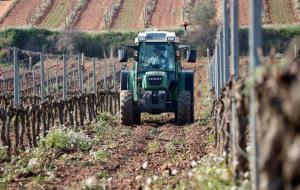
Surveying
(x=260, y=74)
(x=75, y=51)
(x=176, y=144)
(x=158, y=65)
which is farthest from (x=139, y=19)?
(x=260, y=74)

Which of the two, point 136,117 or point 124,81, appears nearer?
point 136,117

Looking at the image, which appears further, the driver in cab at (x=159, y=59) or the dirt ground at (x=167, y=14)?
the dirt ground at (x=167, y=14)

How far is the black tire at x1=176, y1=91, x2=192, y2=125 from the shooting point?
19.5 m

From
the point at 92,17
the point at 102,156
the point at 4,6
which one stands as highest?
the point at 4,6

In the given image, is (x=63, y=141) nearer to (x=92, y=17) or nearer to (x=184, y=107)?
(x=184, y=107)

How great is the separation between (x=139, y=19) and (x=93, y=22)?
3625 millimetres

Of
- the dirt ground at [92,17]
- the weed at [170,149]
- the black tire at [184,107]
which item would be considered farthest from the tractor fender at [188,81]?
the dirt ground at [92,17]

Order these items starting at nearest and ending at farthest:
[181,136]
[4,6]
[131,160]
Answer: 1. [131,160]
2. [181,136]
3. [4,6]

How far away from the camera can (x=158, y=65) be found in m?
20.2

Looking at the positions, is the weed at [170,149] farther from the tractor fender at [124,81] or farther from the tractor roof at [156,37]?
the tractor fender at [124,81]

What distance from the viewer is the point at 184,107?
1944 centimetres

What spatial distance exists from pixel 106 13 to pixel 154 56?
42615 millimetres

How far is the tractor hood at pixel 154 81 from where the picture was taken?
19.7 metres

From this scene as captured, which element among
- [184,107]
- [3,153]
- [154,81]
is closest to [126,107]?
[154,81]
